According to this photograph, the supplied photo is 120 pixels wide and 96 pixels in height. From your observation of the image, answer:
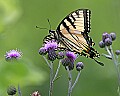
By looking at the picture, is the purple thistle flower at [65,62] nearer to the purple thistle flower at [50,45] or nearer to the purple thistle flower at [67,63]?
the purple thistle flower at [67,63]

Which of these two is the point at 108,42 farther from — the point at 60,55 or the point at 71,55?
the point at 60,55

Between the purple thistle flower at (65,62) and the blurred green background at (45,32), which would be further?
the blurred green background at (45,32)

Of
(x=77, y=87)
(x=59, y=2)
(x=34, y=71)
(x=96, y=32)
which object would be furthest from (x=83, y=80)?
(x=34, y=71)

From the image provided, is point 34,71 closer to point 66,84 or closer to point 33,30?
point 66,84

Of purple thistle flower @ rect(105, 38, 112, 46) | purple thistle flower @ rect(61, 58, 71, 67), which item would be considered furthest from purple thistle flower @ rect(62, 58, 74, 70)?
purple thistle flower @ rect(105, 38, 112, 46)

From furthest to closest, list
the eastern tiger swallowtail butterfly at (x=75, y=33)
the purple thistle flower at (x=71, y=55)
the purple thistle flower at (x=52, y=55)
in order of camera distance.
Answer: the eastern tiger swallowtail butterfly at (x=75, y=33) → the purple thistle flower at (x=71, y=55) → the purple thistle flower at (x=52, y=55)

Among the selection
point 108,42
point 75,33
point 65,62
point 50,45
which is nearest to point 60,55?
point 65,62

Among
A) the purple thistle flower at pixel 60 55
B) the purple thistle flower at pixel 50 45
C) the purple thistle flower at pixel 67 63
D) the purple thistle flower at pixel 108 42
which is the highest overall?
the purple thistle flower at pixel 50 45

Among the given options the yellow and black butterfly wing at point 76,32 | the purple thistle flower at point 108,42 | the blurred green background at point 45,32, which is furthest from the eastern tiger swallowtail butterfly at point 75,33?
the blurred green background at point 45,32
